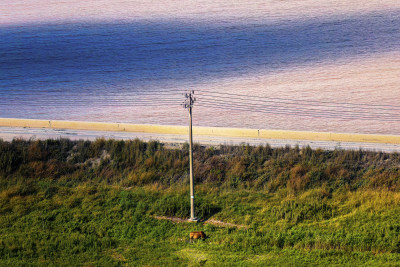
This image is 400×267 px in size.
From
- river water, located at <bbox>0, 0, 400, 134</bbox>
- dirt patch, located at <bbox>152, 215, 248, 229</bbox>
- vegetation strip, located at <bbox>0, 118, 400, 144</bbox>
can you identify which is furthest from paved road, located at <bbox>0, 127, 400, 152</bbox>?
dirt patch, located at <bbox>152, 215, 248, 229</bbox>

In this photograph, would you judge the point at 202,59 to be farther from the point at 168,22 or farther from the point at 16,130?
the point at 16,130

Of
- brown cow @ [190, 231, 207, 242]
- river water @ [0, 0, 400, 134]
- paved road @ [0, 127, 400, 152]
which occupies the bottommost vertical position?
brown cow @ [190, 231, 207, 242]

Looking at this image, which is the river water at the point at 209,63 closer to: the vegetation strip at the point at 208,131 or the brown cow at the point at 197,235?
the vegetation strip at the point at 208,131

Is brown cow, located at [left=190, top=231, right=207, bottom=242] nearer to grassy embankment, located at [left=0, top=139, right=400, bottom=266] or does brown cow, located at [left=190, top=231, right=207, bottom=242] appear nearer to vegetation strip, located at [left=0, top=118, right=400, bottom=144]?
grassy embankment, located at [left=0, top=139, right=400, bottom=266]

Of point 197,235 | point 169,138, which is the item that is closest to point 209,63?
point 169,138

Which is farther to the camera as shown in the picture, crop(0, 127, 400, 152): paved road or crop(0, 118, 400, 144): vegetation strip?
crop(0, 118, 400, 144): vegetation strip

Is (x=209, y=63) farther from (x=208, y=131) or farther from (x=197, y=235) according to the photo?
(x=197, y=235)

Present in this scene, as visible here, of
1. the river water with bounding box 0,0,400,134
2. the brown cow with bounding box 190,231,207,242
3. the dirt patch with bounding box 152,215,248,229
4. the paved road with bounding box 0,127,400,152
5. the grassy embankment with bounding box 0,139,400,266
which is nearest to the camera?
the grassy embankment with bounding box 0,139,400,266
